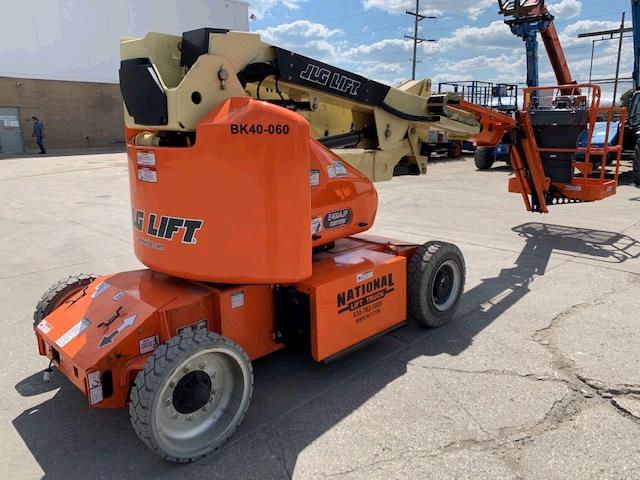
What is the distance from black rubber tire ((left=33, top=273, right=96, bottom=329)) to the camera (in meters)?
4.13

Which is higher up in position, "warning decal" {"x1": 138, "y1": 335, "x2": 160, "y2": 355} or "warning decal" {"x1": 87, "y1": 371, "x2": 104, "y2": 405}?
"warning decal" {"x1": 138, "y1": 335, "x2": 160, "y2": 355}

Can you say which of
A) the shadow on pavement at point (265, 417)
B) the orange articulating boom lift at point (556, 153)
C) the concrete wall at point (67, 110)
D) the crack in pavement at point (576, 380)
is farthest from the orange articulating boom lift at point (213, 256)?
the concrete wall at point (67, 110)

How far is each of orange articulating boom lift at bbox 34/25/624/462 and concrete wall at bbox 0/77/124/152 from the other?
30783 mm

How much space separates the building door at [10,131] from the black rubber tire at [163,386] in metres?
31.6

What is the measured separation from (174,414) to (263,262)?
3.56ft

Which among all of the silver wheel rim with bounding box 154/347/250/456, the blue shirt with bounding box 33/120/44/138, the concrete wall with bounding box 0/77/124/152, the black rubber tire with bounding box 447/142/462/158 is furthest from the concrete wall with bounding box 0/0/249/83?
the silver wheel rim with bounding box 154/347/250/456

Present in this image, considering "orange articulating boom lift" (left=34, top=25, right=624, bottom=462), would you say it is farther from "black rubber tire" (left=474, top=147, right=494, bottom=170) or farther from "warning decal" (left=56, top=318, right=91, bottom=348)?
"black rubber tire" (left=474, top=147, right=494, bottom=170)

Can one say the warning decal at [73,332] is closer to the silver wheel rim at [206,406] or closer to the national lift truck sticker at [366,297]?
the silver wheel rim at [206,406]

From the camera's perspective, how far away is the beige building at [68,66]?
29688 millimetres

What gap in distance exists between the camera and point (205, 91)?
3275 mm

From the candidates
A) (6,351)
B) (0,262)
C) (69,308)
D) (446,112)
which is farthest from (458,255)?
(0,262)

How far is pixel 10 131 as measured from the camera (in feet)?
96.6

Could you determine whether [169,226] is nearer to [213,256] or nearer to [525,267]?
[213,256]

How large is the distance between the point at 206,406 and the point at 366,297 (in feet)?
5.00
